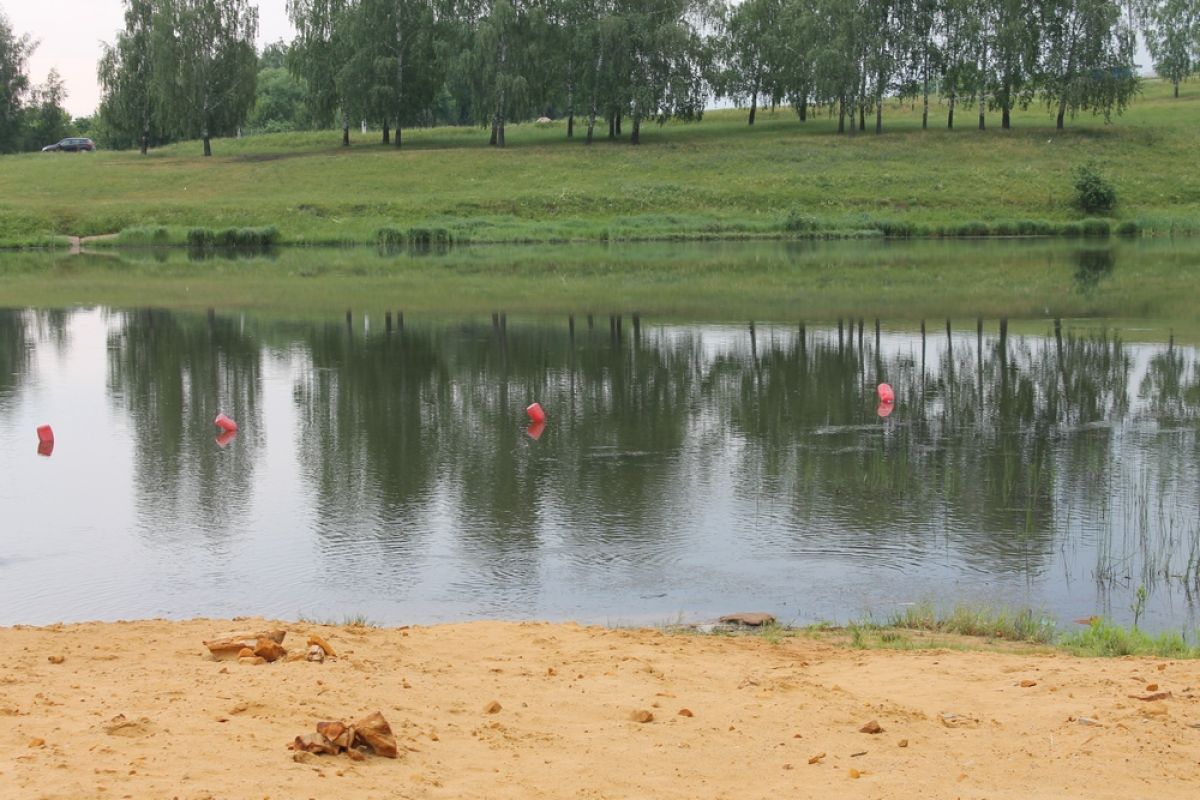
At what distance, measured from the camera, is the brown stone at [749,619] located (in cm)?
916

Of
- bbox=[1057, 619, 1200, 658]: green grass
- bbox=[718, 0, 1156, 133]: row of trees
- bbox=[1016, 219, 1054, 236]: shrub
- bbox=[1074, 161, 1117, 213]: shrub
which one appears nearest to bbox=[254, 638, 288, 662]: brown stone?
bbox=[1057, 619, 1200, 658]: green grass

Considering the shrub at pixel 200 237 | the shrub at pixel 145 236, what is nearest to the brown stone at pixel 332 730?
the shrub at pixel 200 237

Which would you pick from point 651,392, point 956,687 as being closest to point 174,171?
point 651,392

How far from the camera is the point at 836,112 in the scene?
8638 cm

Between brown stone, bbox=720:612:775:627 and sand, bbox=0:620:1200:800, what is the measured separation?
1088 millimetres

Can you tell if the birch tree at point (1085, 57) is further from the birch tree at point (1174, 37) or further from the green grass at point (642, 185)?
the birch tree at point (1174, 37)

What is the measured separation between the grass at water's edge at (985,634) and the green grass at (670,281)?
53.2 feet

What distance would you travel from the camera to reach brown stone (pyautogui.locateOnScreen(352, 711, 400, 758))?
566 centimetres

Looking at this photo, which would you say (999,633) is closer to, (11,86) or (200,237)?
(200,237)

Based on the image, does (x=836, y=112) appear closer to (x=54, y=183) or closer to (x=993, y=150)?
(x=993, y=150)

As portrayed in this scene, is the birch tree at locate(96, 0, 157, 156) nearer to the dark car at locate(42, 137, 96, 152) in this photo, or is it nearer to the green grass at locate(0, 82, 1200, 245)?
the green grass at locate(0, 82, 1200, 245)

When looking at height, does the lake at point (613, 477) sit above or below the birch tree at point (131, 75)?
below

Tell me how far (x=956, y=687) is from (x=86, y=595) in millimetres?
6781

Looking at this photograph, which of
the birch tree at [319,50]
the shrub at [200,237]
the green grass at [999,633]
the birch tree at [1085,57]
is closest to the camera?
the green grass at [999,633]
